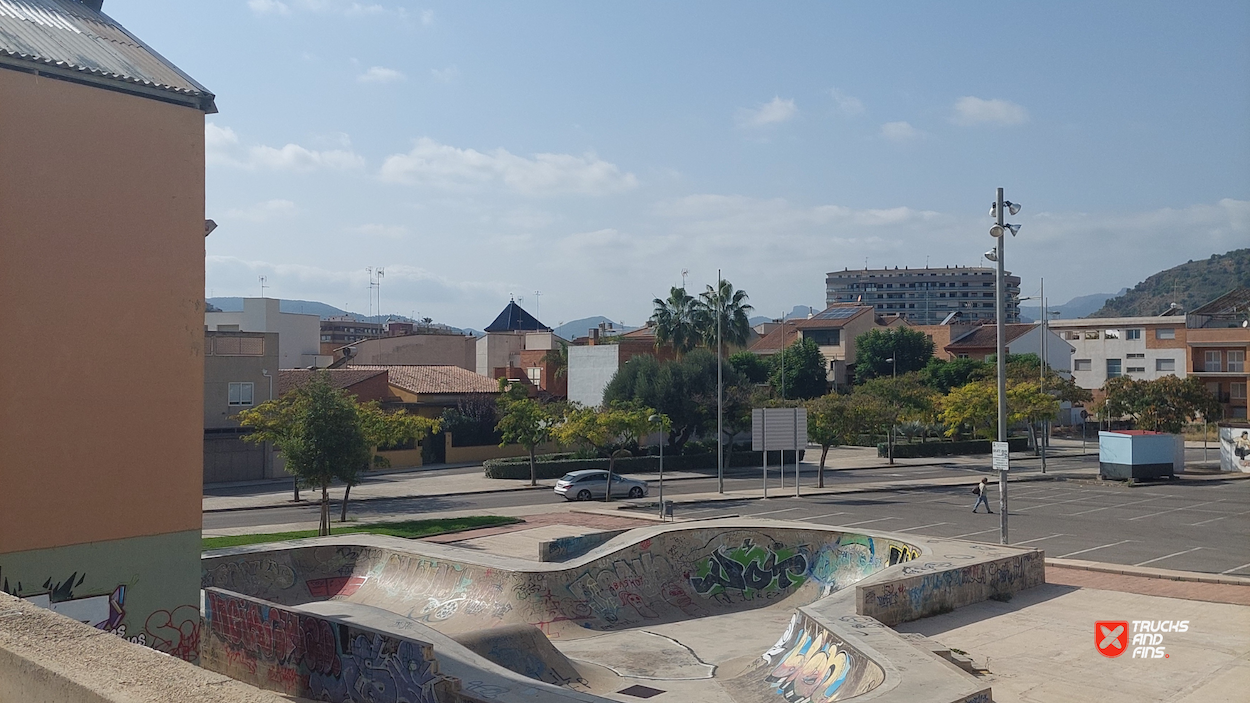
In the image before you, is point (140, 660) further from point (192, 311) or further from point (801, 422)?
point (801, 422)

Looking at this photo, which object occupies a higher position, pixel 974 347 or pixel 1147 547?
pixel 974 347

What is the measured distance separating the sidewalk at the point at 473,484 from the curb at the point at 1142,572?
16640 millimetres

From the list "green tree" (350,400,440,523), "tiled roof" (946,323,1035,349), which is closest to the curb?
"green tree" (350,400,440,523)

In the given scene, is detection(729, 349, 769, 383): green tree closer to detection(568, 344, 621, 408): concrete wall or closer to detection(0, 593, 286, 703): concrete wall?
detection(568, 344, 621, 408): concrete wall

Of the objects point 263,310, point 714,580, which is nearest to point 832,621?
point 714,580

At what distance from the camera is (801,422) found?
3625 centimetres

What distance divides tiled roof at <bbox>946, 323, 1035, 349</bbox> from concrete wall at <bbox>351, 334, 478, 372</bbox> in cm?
4804

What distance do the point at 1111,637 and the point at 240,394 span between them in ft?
132

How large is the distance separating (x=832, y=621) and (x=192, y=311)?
1045 centimetres

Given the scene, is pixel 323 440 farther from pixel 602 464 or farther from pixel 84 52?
pixel 602 464

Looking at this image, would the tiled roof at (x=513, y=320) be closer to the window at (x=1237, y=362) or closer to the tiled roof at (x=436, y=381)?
the tiled roof at (x=436, y=381)

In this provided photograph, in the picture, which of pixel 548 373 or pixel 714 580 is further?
pixel 548 373

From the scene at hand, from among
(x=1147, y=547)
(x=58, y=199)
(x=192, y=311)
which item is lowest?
(x=1147, y=547)

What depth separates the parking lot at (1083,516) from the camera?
2402 cm
